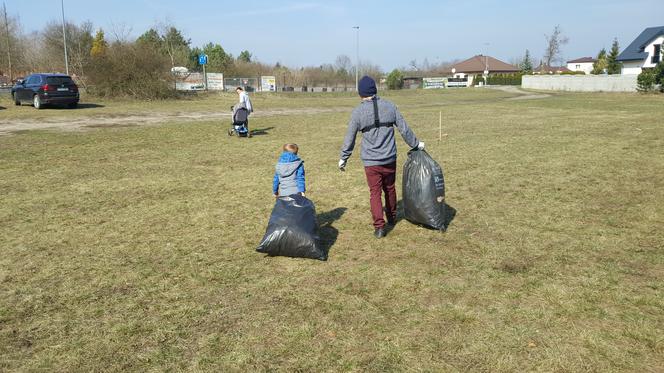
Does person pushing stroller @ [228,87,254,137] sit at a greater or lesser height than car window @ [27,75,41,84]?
lesser

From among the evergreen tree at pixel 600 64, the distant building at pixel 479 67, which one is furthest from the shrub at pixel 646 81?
the distant building at pixel 479 67

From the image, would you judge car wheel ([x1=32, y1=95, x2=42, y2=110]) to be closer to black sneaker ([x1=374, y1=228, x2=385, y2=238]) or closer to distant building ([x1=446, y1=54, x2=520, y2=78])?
black sneaker ([x1=374, y1=228, x2=385, y2=238])

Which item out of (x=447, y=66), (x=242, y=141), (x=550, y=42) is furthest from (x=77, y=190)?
(x=447, y=66)

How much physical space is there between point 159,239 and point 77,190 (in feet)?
10.7

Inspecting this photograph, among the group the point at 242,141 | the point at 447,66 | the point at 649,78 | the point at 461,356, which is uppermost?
the point at 447,66

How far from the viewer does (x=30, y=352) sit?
3402 mm

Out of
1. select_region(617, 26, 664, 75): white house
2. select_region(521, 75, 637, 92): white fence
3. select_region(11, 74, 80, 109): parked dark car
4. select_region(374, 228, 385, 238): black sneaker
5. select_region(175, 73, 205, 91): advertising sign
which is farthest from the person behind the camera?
select_region(617, 26, 664, 75): white house

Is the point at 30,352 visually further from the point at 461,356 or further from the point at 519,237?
the point at 519,237

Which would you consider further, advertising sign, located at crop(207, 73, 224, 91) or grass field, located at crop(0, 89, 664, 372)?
advertising sign, located at crop(207, 73, 224, 91)

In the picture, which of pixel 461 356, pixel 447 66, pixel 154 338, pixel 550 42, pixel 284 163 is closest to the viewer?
pixel 461 356

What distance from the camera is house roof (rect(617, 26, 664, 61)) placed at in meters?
60.2

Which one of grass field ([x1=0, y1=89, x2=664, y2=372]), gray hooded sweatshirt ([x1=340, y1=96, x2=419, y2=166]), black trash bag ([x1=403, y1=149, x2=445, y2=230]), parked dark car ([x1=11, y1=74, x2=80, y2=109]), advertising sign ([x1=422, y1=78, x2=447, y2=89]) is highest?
advertising sign ([x1=422, y1=78, x2=447, y2=89])

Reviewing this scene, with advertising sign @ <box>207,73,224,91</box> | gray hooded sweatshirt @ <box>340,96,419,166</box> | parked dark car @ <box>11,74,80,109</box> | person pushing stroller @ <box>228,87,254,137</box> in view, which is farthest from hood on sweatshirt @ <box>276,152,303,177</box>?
advertising sign @ <box>207,73,224,91</box>

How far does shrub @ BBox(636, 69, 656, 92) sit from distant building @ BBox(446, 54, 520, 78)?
239 feet
